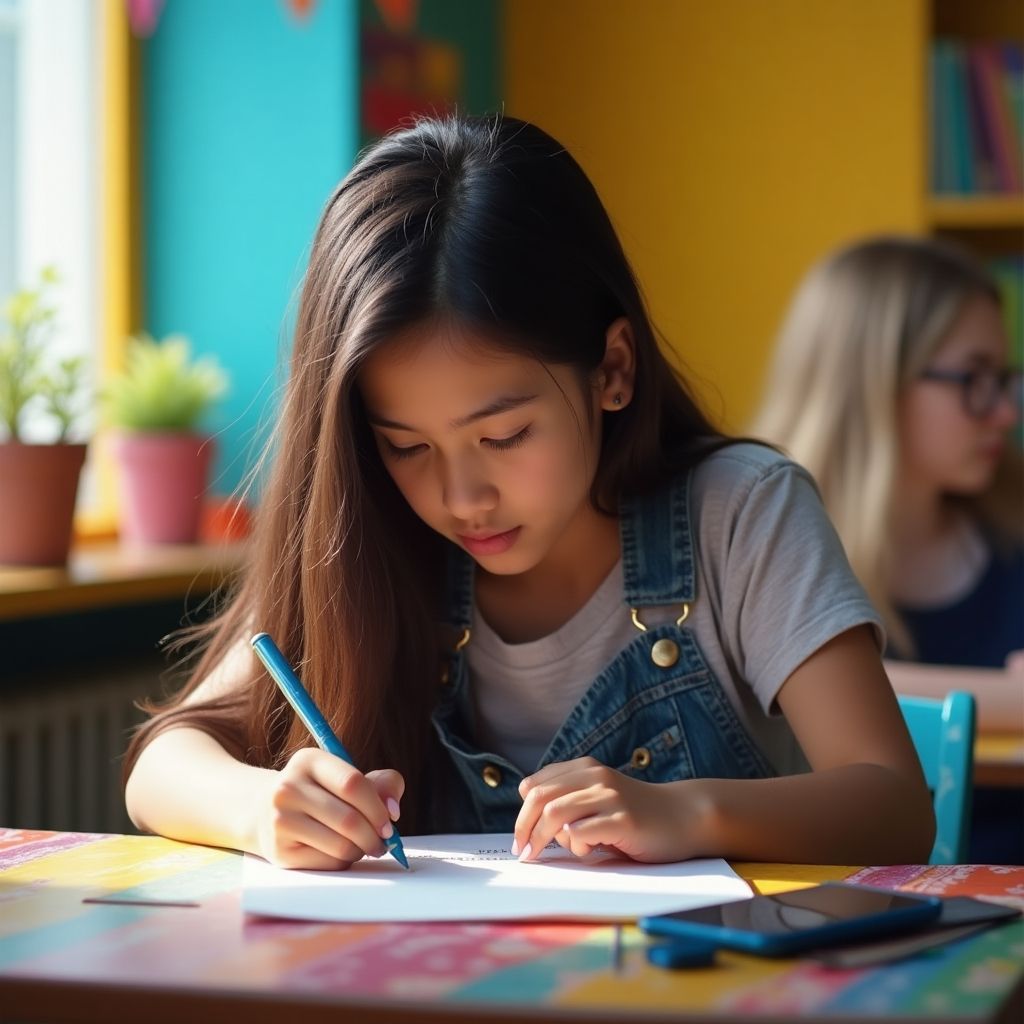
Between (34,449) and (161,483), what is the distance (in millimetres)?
394

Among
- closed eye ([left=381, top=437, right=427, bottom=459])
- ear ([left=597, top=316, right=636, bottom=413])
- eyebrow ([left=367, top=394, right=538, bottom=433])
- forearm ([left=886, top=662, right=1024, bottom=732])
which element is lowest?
forearm ([left=886, top=662, right=1024, bottom=732])

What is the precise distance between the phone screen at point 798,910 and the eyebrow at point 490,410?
1.50 feet

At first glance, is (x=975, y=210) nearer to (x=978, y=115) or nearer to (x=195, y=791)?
(x=978, y=115)

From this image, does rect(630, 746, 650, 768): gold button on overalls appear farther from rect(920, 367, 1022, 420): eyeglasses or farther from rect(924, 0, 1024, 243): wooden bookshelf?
rect(924, 0, 1024, 243): wooden bookshelf

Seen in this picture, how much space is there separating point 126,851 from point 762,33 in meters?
2.65

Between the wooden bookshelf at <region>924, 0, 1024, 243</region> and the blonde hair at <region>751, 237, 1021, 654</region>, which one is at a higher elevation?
the wooden bookshelf at <region>924, 0, 1024, 243</region>

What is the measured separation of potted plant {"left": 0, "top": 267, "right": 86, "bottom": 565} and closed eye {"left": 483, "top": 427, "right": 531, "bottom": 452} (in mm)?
1254

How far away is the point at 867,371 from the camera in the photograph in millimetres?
2605

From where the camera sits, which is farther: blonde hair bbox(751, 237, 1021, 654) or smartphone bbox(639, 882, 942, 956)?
blonde hair bbox(751, 237, 1021, 654)

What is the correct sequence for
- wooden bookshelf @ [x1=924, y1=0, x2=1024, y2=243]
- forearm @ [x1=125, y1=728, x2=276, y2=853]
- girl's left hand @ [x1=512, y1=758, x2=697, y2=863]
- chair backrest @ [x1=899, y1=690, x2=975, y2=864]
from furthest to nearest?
wooden bookshelf @ [x1=924, y1=0, x2=1024, y2=243], chair backrest @ [x1=899, y1=690, x2=975, y2=864], forearm @ [x1=125, y1=728, x2=276, y2=853], girl's left hand @ [x1=512, y1=758, x2=697, y2=863]

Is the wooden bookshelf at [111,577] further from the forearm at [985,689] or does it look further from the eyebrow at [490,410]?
the forearm at [985,689]

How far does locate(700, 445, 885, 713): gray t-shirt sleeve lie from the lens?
1350 millimetres

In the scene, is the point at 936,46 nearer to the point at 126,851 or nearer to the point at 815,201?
the point at 815,201

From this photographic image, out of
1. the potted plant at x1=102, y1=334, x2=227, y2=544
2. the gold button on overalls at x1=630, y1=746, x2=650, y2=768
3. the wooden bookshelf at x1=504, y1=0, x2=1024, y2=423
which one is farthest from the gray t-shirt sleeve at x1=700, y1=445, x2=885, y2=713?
the wooden bookshelf at x1=504, y1=0, x2=1024, y2=423
